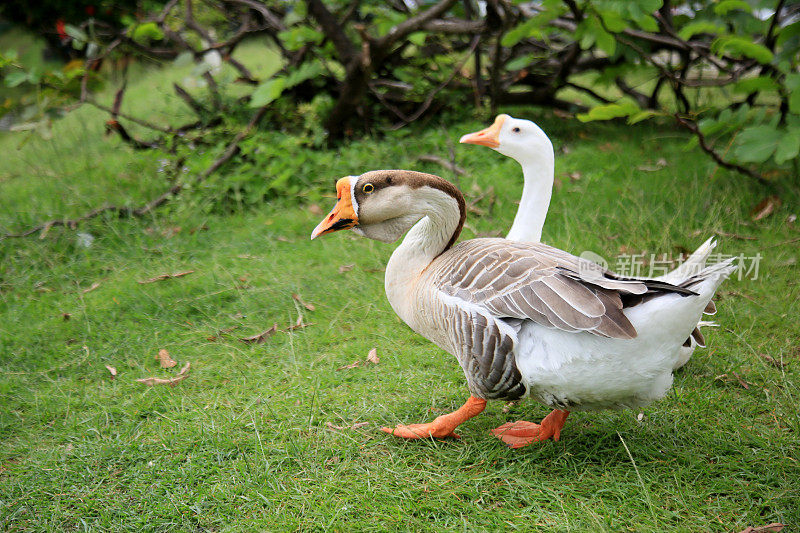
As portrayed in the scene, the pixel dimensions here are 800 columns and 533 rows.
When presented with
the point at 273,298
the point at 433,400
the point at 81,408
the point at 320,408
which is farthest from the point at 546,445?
the point at 81,408

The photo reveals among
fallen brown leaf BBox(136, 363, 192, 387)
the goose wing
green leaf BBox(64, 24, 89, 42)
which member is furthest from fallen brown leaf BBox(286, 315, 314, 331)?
green leaf BBox(64, 24, 89, 42)

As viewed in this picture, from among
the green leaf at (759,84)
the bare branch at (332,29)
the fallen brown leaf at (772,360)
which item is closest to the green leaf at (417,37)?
the bare branch at (332,29)

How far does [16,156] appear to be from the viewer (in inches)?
277

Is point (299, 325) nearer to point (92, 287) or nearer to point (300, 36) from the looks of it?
point (92, 287)

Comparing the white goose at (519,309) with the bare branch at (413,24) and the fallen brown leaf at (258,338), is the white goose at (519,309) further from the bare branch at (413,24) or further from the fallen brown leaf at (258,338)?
the bare branch at (413,24)

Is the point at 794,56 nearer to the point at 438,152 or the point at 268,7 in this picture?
the point at 438,152

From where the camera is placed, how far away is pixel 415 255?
9.31 ft

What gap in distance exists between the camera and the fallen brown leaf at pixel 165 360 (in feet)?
11.1

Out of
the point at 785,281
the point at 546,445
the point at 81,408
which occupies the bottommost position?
the point at 81,408

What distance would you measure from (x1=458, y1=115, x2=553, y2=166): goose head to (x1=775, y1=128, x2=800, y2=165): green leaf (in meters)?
1.42

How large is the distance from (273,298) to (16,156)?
509 cm

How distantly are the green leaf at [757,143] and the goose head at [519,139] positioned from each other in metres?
1.35

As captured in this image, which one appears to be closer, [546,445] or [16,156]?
[546,445]

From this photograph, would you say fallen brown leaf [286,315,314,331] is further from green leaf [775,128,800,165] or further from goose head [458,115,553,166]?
green leaf [775,128,800,165]
